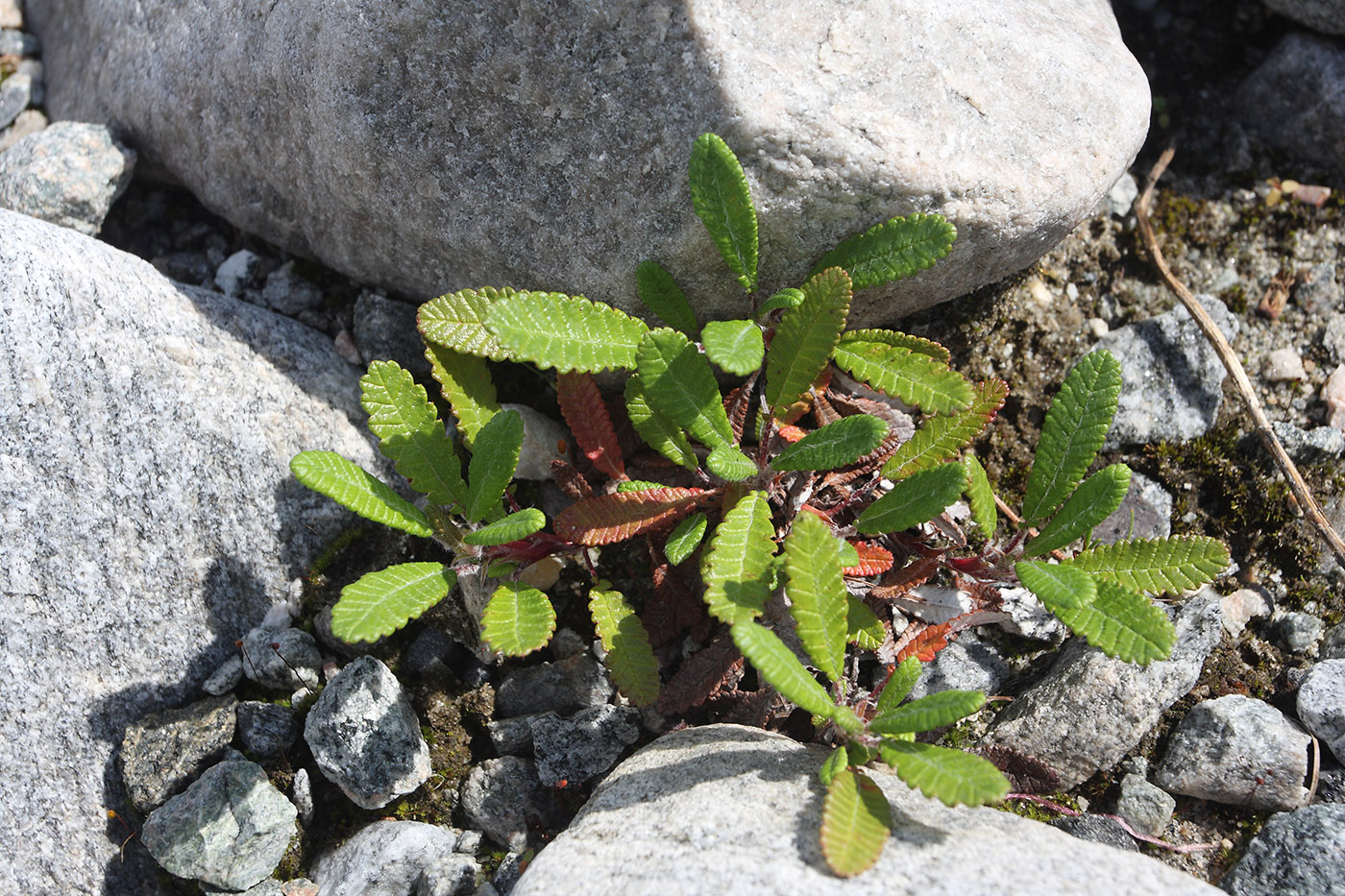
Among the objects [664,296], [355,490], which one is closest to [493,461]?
[355,490]

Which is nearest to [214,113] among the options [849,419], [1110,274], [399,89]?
[399,89]

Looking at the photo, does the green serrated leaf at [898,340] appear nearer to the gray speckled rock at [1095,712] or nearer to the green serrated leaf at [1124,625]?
→ the green serrated leaf at [1124,625]

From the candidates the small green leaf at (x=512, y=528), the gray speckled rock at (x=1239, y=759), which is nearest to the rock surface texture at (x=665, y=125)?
the small green leaf at (x=512, y=528)

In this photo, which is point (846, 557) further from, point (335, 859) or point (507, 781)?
point (335, 859)

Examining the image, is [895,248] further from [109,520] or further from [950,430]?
[109,520]

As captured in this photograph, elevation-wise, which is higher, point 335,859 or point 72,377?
point 72,377

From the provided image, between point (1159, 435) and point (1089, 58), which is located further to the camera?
point (1159, 435)
